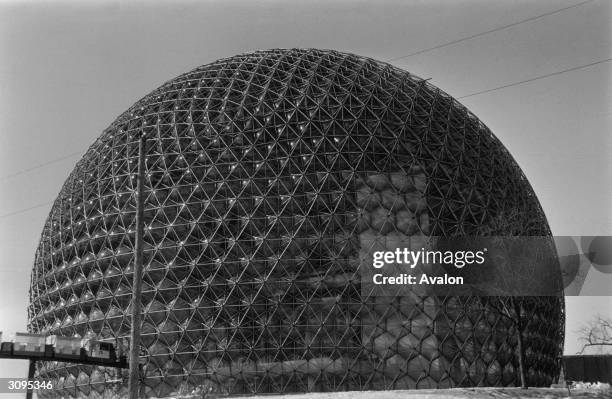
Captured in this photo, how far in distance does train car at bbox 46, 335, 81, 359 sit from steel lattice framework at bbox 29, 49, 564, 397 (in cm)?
255

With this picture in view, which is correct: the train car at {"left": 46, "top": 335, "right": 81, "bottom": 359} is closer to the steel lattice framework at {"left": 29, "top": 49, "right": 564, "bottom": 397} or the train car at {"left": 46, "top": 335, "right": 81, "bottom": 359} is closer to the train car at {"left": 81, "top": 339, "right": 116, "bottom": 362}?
the train car at {"left": 81, "top": 339, "right": 116, "bottom": 362}

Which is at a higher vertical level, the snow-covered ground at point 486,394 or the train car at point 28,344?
the train car at point 28,344

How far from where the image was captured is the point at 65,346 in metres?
37.7

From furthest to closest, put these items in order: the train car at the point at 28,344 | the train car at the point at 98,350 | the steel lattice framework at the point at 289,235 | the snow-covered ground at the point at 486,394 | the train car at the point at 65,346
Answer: the train car at the point at 98,350 < the train car at the point at 65,346 < the steel lattice framework at the point at 289,235 < the train car at the point at 28,344 < the snow-covered ground at the point at 486,394

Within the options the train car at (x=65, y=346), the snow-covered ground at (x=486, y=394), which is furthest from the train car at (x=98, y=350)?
the snow-covered ground at (x=486, y=394)

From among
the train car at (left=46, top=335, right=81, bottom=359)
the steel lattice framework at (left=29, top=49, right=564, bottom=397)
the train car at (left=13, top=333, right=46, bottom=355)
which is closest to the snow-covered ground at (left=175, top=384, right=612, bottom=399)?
the steel lattice framework at (left=29, top=49, right=564, bottom=397)

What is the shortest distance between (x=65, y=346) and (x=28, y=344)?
1.92 metres

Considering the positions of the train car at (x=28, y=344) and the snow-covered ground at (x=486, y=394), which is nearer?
the snow-covered ground at (x=486, y=394)

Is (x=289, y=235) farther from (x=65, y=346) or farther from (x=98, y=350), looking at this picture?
(x=65, y=346)

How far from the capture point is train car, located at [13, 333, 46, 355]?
36.2 meters

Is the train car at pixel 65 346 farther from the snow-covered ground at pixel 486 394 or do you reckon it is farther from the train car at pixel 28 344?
the snow-covered ground at pixel 486 394

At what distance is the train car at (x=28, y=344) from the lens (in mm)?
36156

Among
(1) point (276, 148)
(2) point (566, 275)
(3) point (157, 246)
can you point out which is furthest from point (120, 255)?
(2) point (566, 275)

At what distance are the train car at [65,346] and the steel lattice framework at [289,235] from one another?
100 inches
